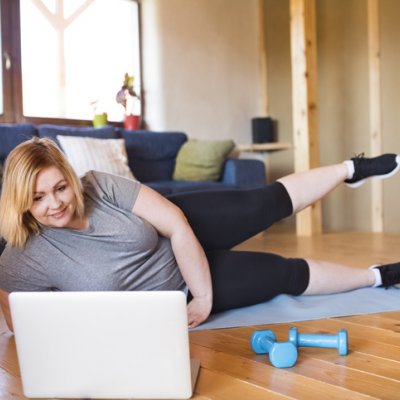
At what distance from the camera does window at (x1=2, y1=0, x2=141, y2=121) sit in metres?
3.88

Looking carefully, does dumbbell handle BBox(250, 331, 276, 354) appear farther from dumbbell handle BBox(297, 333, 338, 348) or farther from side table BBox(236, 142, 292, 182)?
side table BBox(236, 142, 292, 182)

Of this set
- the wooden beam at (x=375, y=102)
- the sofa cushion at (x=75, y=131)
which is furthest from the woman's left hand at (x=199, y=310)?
the wooden beam at (x=375, y=102)

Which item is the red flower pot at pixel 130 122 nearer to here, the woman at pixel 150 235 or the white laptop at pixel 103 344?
the woman at pixel 150 235

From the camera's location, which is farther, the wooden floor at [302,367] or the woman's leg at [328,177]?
the woman's leg at [328,177]

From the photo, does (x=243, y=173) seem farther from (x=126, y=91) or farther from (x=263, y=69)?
(x=263, y=69)

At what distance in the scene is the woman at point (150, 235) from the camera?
137 centimetres

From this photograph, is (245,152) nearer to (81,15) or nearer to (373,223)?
(373,223)

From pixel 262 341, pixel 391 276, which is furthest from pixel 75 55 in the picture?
pixel 262 341

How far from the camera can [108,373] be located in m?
1.07

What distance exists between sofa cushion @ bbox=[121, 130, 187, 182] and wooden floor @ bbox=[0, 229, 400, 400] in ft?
7.52

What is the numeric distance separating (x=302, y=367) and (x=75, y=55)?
3469 millimetres

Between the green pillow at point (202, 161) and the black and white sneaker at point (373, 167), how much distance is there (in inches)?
79.0

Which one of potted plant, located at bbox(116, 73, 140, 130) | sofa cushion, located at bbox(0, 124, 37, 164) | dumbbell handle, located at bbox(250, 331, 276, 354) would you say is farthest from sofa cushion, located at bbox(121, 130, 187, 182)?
dumbbell handle, located at bbox(250, 331, 276, 354)

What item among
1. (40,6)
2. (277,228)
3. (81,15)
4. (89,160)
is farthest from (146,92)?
(277,228)
